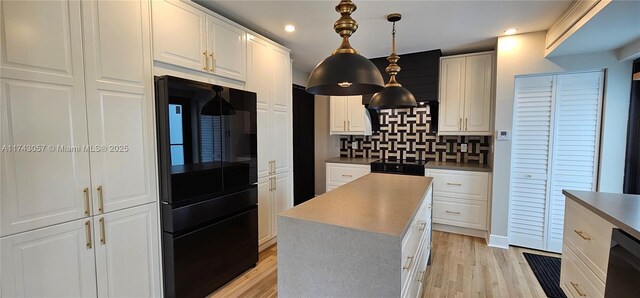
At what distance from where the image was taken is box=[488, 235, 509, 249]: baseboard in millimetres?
3129

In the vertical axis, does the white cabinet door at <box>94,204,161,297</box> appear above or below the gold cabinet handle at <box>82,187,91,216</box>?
below

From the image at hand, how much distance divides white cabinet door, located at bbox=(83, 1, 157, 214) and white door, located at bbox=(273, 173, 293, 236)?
54.2 inches

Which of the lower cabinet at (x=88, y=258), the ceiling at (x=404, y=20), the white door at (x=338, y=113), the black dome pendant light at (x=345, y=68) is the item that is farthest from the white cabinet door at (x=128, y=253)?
the white door at (x=338, y=113)

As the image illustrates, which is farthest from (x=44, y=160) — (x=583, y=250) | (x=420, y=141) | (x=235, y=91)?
(x=420, y=141)

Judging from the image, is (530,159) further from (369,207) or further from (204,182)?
(204,182)

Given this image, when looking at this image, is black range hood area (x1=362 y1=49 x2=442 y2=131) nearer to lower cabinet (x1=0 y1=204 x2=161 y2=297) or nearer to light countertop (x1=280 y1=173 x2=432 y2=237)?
light countertop (x1=280 y1=173 x2=432 y2=237)

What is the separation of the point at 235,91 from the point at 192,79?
1.15 ft

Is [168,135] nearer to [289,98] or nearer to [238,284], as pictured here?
[238,284]

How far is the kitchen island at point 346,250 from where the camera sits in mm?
1173

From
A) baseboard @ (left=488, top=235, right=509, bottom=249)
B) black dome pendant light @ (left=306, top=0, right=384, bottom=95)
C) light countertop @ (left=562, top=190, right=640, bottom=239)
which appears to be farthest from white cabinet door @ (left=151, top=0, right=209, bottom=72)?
baseboard @ (left=488, top=235, right=509, bottom=249)


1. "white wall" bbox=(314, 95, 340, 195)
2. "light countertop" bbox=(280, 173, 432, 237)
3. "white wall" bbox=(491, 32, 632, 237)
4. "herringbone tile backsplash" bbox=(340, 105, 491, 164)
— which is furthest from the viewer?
"white wall" bbox=(314, 95, 340, 195)

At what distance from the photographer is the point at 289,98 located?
3293 mm

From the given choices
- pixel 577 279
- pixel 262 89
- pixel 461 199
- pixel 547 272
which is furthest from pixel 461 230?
pixel 262 89

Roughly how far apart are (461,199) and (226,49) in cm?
325
